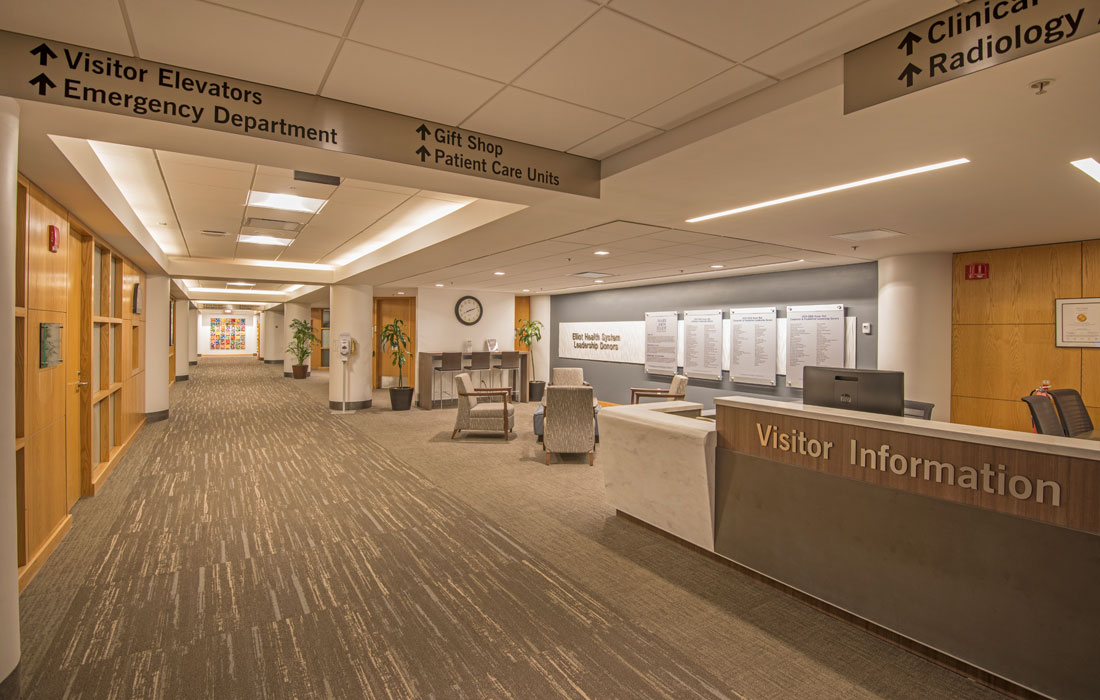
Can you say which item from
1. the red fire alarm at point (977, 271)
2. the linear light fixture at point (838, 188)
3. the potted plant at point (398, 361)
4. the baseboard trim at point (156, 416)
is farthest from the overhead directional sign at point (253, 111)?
the baseboard trim at point (156, 416)

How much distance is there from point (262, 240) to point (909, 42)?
→ 747cm

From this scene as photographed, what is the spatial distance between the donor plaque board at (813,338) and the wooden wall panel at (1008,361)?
136 cm

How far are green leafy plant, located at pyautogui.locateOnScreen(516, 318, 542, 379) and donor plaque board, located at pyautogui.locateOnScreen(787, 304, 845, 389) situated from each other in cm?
642

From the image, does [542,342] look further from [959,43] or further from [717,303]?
[959,43]

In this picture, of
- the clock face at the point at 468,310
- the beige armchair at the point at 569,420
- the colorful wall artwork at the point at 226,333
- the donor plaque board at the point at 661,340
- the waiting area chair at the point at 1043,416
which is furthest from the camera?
the colorful wall artwork at the point at 226,333

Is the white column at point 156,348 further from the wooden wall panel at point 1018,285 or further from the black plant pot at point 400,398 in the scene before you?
the wooden wall panel at point 1018,285

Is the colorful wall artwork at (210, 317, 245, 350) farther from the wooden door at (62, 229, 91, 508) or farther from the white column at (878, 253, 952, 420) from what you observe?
the white column at (878, 253, 952, 420)

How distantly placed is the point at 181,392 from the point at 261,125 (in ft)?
40.7

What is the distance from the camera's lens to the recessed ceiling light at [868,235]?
4812 millimetres

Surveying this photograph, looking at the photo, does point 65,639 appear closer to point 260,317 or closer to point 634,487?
point 634,487

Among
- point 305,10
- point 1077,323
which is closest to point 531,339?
point 1077,323

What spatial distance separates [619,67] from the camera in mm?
2289

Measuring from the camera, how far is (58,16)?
6.40 ft

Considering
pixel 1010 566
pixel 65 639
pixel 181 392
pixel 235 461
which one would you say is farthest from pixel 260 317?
pixel 1010 566
